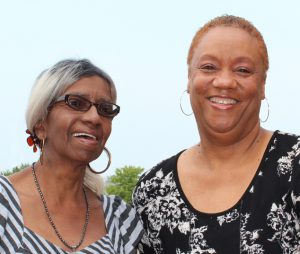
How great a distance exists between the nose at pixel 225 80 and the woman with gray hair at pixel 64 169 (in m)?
0.87

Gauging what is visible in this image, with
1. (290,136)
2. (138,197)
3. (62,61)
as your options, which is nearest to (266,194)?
(290,136)

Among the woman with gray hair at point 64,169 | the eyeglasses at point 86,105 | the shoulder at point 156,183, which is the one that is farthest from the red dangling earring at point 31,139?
the shoulder at point 156,183

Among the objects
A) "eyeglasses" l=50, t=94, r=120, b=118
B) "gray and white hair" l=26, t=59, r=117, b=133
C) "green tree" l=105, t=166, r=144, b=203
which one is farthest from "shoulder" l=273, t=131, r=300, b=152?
"green tree" l=105, t=166, r=144, b=203

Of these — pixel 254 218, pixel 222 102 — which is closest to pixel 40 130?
pixel 222 102

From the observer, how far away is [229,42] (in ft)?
12.9

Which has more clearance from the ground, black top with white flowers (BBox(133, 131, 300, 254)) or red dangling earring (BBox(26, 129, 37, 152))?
red dangling earring (BBox(26, 129, 37, 152))

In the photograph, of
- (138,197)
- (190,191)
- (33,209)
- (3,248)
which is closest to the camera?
(3,248)

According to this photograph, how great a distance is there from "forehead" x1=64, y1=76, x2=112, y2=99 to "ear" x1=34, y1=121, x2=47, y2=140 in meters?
0.34

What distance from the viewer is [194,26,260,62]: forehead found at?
154 inches

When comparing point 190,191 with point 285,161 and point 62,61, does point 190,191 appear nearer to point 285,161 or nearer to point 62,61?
point 285,161

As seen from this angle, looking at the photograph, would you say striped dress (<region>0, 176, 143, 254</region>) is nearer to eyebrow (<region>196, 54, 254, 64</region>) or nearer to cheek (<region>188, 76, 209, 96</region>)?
cheek (<region>188, 76, 209, 96</region>)

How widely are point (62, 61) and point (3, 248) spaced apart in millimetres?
1476

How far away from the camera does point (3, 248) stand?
3.66 meters

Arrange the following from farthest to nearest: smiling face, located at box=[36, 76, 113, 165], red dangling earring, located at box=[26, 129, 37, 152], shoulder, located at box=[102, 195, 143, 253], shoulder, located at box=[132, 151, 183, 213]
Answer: shoulder, located at box=[132, 151, 183, 213], shoulder, located at box=[102, 195, 143, 253], red dangling earring, located at box=[26, 129, 37, 152], smiling face, located at box=[36, 76, 113, 165]
